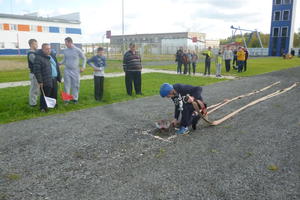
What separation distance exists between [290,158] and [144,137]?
2.71m

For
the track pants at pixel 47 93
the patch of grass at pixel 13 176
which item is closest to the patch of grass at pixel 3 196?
the patch of grass at pixel 13 176

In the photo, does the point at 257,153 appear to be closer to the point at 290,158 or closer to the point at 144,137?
the point at 290,158

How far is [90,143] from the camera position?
4957 millimetres

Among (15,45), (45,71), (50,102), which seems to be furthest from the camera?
(15,45)

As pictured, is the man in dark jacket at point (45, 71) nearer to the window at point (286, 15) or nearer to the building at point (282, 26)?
the building at point (282, 26)

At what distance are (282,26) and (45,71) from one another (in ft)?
176

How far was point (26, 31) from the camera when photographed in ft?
177

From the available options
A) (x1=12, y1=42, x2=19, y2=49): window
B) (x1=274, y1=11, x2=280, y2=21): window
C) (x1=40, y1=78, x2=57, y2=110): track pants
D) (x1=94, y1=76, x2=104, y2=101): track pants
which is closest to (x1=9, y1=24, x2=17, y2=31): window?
(x1=12, y1=42, x2=19, y2=49): window

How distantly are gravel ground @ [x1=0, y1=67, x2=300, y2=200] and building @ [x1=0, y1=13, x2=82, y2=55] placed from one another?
4289 cm

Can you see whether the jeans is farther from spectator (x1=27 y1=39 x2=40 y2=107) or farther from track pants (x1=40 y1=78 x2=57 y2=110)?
spectator (x1=27 y1=39 x2=40 y2=107)

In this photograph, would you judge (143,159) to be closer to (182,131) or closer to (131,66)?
(182,131)

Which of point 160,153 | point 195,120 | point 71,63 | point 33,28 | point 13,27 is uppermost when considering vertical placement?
point 33,28

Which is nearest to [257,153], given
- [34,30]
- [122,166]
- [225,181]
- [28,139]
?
[225,181]

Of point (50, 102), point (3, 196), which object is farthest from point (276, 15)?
point (3, 196)
